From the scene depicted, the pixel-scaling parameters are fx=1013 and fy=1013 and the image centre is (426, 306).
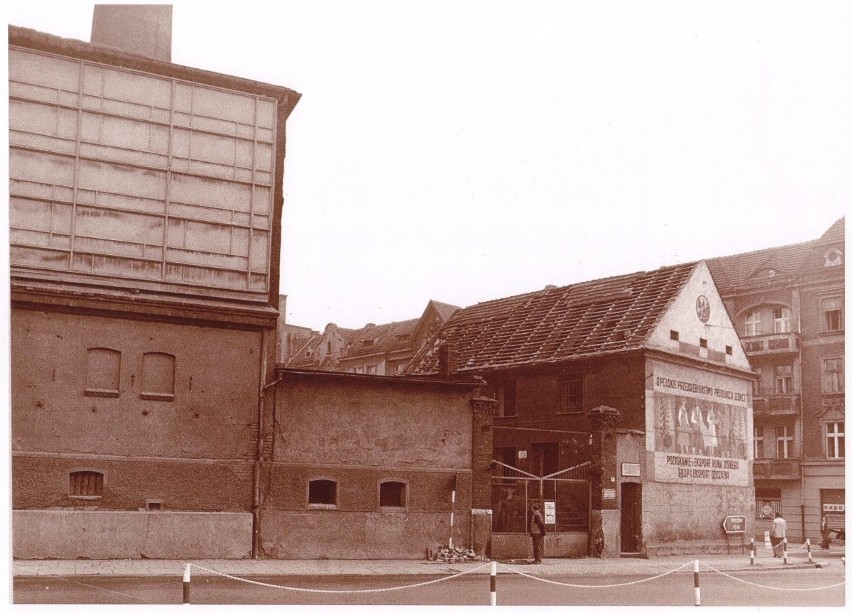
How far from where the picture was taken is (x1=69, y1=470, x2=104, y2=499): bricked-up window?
81.6 ft

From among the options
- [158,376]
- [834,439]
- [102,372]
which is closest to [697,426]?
[834,439]

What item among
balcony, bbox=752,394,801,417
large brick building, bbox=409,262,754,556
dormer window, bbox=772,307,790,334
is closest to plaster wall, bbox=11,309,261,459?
large brick building, bbox=409,262,754,556

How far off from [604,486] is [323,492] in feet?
32.2

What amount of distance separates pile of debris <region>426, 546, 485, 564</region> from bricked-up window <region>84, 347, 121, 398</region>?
9.56m

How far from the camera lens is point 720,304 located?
3947cm

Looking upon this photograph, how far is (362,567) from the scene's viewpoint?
25.5 m

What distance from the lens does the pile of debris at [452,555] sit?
27.7m

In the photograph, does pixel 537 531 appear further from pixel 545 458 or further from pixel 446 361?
pixel 545 458

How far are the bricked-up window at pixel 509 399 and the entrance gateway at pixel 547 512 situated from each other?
5323 mm

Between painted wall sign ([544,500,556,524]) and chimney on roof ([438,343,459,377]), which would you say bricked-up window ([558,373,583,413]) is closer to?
chimney on roof ([438,343,459,377])

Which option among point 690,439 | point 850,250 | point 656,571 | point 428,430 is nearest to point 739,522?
point 690,439

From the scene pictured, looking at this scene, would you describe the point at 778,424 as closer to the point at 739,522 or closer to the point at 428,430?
the point at 739,522

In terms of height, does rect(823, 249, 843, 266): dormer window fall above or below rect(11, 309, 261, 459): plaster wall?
above

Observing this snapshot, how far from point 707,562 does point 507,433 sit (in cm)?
956
